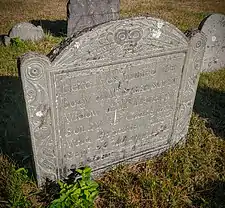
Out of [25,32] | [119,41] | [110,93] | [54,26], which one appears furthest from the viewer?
[54,26]

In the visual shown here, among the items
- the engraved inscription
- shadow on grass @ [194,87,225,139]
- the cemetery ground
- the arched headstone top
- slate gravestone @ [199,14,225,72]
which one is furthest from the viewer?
slate gravestone @ [199,14,225,72]

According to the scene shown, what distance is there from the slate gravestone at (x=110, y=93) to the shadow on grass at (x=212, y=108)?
882 millimetres

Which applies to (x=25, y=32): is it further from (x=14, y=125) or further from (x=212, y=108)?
(x=212, y=108)

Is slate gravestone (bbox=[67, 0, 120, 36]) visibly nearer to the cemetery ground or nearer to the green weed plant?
the cemetery ground

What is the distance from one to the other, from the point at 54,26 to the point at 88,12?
5.23 feet

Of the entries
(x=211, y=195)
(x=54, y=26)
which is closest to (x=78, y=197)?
(x=211, y=195)

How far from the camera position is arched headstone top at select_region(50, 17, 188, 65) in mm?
2400

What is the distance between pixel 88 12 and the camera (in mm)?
7008

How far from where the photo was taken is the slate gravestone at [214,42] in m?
5.42

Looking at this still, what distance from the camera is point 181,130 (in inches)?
140

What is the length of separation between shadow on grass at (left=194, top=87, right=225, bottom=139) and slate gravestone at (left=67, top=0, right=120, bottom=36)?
3246 millimetres

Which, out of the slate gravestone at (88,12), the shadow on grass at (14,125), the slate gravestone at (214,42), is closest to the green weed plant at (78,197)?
the shadow on grass at (14,125)

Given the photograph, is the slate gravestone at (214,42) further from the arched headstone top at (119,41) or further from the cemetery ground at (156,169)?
the arched headstone top at (119,41)

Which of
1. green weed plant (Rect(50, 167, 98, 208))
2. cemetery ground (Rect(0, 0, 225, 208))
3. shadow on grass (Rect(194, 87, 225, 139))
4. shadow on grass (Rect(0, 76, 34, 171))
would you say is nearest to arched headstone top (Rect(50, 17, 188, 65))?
shadow on grass (Rect(0, 76, 34, 171))
